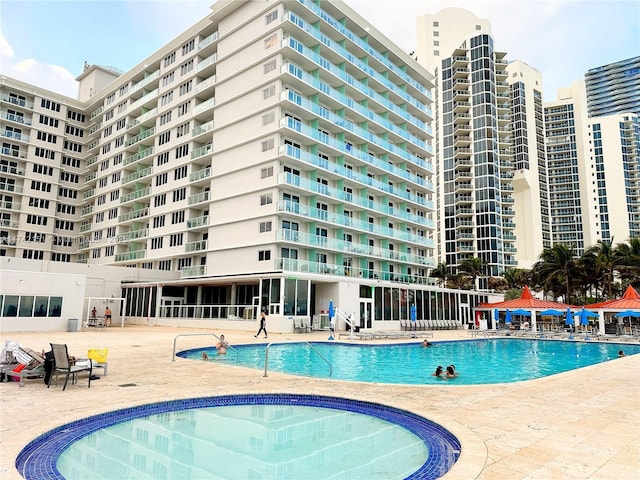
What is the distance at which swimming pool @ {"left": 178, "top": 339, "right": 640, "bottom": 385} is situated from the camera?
41.7ft

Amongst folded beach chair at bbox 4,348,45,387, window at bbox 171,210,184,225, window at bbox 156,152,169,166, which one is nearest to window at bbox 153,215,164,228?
window at bbox 171,210,184,225

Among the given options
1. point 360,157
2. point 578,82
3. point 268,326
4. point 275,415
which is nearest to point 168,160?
point 360,157

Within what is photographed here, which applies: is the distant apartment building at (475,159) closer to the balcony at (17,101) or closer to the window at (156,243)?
the window at (156,243)

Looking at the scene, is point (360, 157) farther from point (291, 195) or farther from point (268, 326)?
point (268, 326)

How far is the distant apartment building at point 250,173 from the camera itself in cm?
3353

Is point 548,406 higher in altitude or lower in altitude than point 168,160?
lower

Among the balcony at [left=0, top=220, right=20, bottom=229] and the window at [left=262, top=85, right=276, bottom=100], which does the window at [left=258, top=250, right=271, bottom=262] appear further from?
the balcony at [left=0, top=220, right=20, bottom=229]

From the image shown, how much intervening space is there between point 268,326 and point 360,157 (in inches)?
766

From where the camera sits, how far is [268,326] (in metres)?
27.5

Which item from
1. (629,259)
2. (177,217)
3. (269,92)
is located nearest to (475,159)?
(629,259)

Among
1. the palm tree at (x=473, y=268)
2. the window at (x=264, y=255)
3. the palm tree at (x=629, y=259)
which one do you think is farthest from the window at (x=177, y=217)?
the palm tree at (x=629, y=259)

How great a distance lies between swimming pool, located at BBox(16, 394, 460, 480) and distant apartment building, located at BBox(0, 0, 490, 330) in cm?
2013

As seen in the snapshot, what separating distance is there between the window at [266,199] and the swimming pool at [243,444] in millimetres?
26108

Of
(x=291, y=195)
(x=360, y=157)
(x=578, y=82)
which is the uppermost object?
(x=578, y=82)
